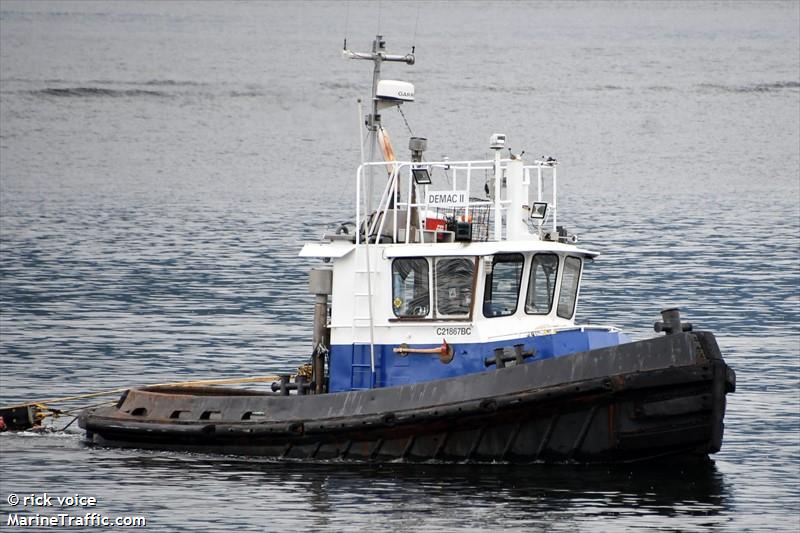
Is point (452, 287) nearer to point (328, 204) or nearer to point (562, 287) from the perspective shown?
point (562, 287)

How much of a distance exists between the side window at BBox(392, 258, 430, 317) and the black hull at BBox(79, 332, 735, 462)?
3.69 feet

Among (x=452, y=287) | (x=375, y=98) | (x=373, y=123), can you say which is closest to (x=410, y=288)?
(x=452, y=287)

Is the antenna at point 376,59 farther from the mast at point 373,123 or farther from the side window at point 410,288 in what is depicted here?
the side window at point 410,288

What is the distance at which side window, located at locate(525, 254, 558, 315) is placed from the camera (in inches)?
764

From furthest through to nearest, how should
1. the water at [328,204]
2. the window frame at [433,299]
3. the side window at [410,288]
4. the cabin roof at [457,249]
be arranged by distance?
1. the side window at [410,288]
2. the window frame at [433,299]
3. the cabin roof at [457,249]
4. the water at [328,204]

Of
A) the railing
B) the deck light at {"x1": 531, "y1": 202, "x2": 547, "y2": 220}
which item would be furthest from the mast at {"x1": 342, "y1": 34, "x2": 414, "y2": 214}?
the deck light at {"x1": 531, "y1": 202, "x2": 547, "y2": 220}

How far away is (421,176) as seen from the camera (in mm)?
19031

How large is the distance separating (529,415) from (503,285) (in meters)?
1.81

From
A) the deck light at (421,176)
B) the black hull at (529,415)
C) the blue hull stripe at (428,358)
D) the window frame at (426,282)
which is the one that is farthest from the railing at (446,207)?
the black hull at (529,415)

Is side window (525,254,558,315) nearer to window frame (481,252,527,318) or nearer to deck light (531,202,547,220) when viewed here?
window frame (481,252,527,318)

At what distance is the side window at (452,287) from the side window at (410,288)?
163 millimetres

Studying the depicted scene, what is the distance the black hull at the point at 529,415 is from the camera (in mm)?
17984

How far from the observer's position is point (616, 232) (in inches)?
2275

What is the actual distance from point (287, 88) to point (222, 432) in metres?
111
